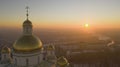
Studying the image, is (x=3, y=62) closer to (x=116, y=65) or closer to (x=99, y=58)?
(x=116, y=65)

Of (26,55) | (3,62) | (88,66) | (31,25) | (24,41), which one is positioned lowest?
(88,66)

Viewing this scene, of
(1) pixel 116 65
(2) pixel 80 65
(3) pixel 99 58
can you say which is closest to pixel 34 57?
(2) pixel 80 65

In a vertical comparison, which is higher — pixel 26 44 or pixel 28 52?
pixel 26 44

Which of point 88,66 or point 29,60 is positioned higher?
point 29,60

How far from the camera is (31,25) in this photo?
1235 cm

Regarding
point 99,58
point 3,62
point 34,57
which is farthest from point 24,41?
point 99,58

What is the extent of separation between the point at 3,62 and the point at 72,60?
17.4 m

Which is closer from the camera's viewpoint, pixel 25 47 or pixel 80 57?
pixel 25 47

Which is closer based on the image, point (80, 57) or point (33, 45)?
point (33, 45)

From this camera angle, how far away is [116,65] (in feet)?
84.7

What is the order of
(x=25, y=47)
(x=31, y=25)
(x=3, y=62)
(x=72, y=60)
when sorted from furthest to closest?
(x=72, y=60) → (x=3, y=62) → (x=31, y=25) → (x=25, y=47)

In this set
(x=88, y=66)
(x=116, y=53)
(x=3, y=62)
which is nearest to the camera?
(x=3, y=62)

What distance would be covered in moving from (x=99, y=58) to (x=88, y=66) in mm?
5147

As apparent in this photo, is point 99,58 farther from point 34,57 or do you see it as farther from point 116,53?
point 34,57
